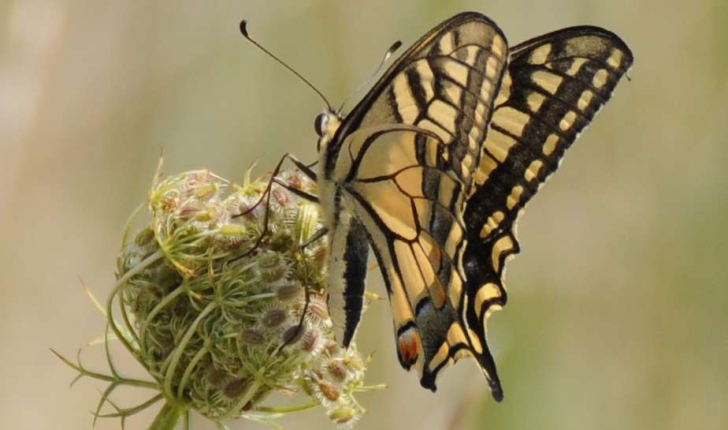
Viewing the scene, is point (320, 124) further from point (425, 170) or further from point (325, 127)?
point (425, 170)

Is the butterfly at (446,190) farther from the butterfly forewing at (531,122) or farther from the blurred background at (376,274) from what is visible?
the blurred background at (376,274)

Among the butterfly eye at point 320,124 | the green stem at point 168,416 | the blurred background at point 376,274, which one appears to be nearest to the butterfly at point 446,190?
the butterfly eye at point 320,124

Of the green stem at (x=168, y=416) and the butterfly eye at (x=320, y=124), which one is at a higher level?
the butterfly eye at (x=320, y=124)

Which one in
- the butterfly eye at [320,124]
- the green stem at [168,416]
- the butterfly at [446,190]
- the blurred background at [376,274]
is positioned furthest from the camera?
the blurred background at [376,274]

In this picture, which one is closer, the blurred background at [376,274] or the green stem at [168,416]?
the green stem at [168,416]

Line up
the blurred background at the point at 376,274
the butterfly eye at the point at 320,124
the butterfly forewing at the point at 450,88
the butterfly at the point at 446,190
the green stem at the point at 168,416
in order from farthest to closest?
the blurred background at the point at 376,274 → the butterfly eye at the point at 320,124 → the butterfly at the point at 446,190 → the green stem at the point at 168,416 → the butterfly forewing at the point at 450,88

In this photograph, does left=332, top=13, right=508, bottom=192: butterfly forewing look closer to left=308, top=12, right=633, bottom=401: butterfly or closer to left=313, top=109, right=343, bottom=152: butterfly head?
left=308, top=12, right=633, bottom=401: butterfly

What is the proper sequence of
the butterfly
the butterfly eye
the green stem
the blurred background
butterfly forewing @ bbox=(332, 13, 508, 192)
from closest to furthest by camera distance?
butterfly forewing @ bbox=(332, 13, 508, 192), the green stem, the butterfly, the butterfly eye, the blurred background

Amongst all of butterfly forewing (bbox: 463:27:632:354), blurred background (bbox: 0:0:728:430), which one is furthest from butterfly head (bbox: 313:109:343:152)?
blurred background (bbox: 0:0:728:430)
